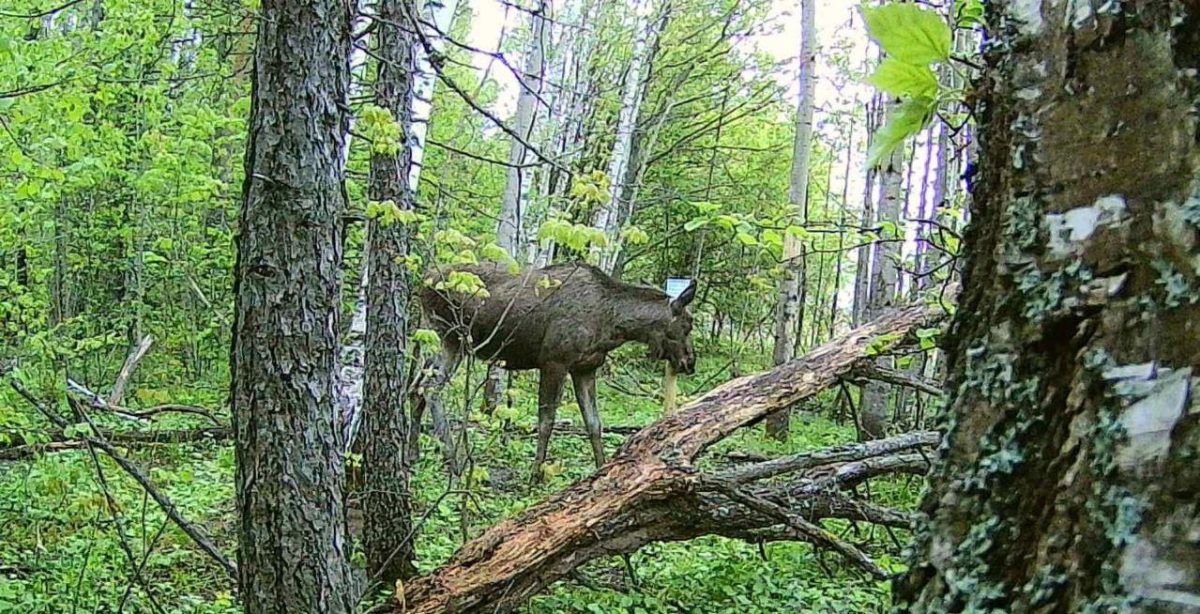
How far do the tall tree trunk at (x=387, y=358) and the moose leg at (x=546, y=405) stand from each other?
266cm

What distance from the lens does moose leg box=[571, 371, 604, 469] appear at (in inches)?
310

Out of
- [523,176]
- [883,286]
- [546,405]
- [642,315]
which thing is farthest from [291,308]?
[883,286]

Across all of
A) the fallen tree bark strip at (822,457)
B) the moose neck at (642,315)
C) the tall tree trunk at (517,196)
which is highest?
the tall tree trunk at (517,196)

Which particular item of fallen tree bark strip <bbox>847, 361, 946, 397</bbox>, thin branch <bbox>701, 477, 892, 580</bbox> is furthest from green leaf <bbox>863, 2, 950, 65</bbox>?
fallen tree bark strip <bbox>847, 361, 946, 397</bbox>

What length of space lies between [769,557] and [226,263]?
6546mm

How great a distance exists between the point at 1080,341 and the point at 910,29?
0.39 m

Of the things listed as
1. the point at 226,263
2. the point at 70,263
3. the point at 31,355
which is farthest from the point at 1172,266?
the point at 70,263

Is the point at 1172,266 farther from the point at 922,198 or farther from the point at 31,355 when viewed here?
the point at 922,198

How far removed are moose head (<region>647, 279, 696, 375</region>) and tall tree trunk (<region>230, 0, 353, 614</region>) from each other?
5021 millimetres

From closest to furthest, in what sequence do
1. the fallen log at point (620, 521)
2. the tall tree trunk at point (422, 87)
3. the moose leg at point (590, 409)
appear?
the fallen log at point (620, 521) → the tall tree trunk at point (422, 87) → the moose leg at point (590, 409)

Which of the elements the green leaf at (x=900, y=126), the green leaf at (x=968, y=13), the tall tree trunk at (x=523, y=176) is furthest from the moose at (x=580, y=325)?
the green leaf at (x=900, y=126)

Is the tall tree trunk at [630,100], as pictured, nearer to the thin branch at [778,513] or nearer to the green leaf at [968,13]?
Answer: the thin branch at [778,513]

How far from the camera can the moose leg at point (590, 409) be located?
7871mm

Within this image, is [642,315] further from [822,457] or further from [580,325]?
[822,457]
